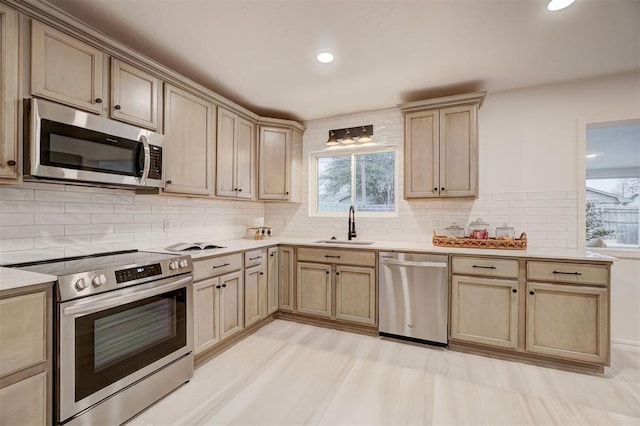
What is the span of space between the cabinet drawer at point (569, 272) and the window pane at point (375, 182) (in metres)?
1.55

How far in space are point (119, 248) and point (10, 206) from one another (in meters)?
0.71

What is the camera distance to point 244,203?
385 cm

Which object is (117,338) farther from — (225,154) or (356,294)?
(356,294)

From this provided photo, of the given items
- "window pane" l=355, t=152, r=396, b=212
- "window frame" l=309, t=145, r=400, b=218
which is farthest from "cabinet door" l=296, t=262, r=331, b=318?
"window pane" l=355, t=152, r=396, b=212

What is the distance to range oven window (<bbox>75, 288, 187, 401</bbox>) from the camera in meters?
1.53

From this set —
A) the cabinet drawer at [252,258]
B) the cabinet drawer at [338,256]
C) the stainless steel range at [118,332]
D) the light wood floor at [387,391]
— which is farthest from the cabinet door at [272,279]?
the stainless steel range at [118,332]

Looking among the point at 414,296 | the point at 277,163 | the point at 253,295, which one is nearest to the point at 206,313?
the point at 253,295

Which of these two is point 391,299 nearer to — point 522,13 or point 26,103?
point 522,13

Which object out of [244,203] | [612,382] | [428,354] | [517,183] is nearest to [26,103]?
[244,203]

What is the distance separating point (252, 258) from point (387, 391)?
1672mm

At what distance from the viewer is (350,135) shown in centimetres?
370

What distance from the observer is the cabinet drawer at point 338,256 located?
9.78 ft

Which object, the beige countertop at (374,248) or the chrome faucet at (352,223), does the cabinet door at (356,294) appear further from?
the chrome faucet at (352,223)

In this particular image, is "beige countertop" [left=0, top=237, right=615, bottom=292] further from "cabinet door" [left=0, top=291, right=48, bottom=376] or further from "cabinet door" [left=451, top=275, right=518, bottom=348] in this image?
"cabinet door" [left=451, top=275, right=518, bottom=348]
